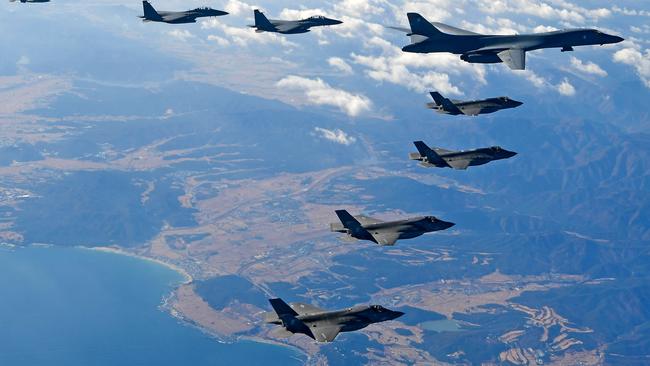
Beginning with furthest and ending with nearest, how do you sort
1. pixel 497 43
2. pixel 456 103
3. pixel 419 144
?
1. pixel 497 43
2. pixel 456 103
3. pixel 419 144

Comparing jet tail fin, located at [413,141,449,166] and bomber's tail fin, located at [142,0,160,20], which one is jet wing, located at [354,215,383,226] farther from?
bomber's tail fin, located at [142,0,160,20]

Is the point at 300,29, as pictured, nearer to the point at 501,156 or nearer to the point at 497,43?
the point at 497,43

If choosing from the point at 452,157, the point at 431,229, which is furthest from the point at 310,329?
the point at 452,157

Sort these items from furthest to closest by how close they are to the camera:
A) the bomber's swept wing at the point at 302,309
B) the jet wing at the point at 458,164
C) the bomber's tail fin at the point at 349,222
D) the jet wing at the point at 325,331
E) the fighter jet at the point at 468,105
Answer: the fighter jet at the point at 468,105 < the jet wing at the point at 458,164 < the bomber's tail fin at the point at 349,222 < the bomber's swept wing at the point at 302,309 < the jet wing at the point at 325,331

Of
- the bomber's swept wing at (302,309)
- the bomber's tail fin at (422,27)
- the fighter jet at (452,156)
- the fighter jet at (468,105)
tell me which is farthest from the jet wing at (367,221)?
the bomber's tail fin at (422,27)

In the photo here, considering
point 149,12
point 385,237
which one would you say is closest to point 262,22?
point 149,12

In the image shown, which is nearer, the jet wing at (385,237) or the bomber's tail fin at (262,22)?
the jet wing at (385,237)

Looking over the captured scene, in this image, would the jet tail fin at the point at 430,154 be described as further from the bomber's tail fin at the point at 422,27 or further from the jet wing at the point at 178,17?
the jet wing at the point at 178,17
